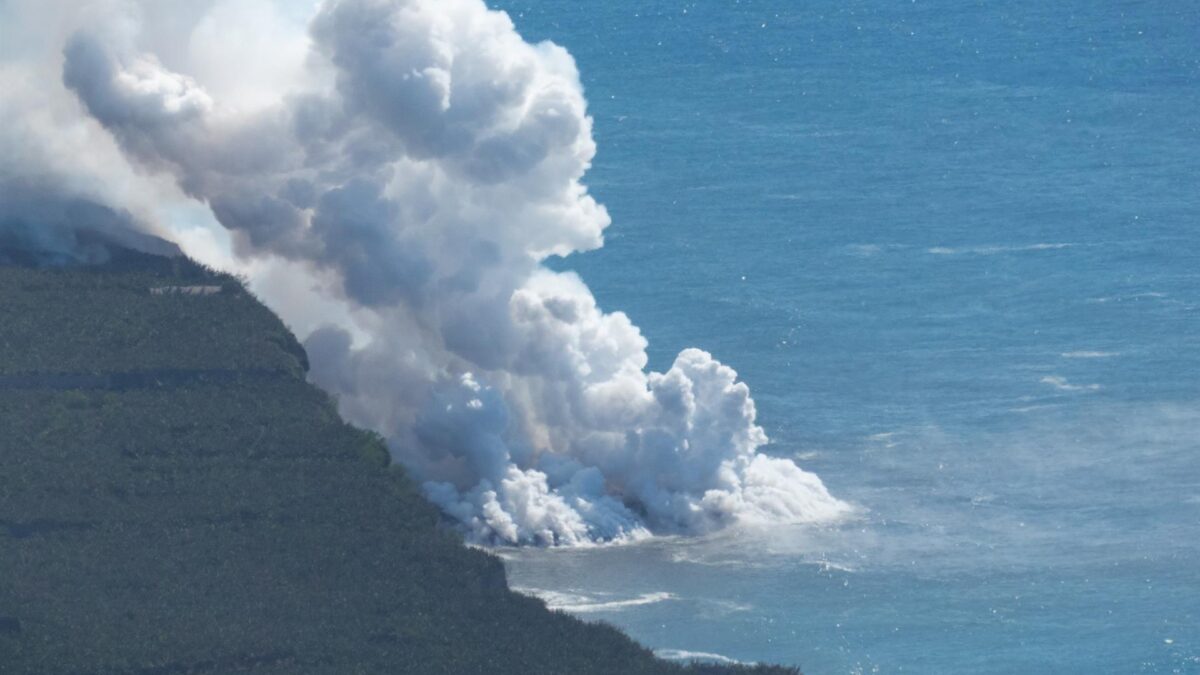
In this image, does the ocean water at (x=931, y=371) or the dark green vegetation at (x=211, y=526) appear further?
the ocean water at (x=931, y=371)

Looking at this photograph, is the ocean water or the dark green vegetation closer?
the dark green vegetation

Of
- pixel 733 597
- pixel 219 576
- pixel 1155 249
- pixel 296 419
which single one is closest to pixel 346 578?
pixel 219 576

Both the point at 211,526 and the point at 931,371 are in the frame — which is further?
the point at 931,371

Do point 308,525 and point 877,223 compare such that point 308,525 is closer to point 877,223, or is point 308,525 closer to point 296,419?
point 296,419

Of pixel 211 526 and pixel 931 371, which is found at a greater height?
pixel 931 371
